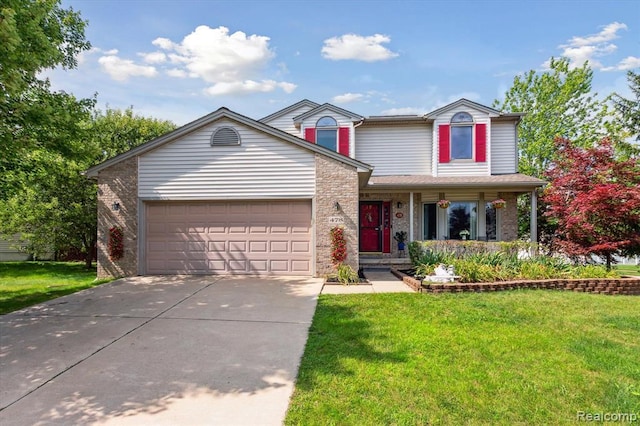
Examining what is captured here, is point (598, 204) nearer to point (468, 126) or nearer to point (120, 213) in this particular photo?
point (468, 126)

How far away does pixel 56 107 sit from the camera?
720cm

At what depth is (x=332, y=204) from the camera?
928cm

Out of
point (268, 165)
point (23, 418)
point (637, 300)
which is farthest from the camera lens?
point (268, 165)

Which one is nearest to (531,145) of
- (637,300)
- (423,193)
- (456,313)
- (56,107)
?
(423,193)

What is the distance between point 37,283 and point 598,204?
15860mm

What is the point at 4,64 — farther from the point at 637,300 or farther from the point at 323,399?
the point at 637,300

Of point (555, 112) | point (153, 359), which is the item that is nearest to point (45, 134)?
point (153, 359)

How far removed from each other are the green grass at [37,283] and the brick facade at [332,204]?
617 cm

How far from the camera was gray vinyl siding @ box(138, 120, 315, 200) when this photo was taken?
942 cm

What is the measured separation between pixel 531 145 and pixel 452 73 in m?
10.5

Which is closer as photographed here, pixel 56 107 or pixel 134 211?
pixel 56 107

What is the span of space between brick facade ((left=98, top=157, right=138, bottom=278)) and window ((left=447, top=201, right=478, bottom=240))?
11.0 meters

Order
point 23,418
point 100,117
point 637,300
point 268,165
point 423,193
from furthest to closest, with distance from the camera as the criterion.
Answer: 1. point 100,117
2. point 423,193
3. point 268,165
4. point 637,300
5. point 23,418

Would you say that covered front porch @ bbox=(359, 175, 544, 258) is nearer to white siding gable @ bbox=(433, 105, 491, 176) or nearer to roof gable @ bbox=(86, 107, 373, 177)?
white siding gable @ bbox=(433, 105, 491, 176)
